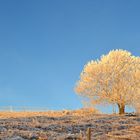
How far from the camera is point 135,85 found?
169 ft

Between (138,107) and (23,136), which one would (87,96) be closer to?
(138,107)

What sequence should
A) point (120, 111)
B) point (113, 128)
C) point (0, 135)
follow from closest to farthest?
point (0, 135) < point (113, 128) < point (120, 111)

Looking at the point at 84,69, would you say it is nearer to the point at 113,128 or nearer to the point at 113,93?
the point at 113,93

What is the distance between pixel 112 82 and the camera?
51.6 meters

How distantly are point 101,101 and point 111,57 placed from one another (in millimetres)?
6094

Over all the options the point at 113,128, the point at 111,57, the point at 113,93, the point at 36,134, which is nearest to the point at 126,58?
the point at 111,57

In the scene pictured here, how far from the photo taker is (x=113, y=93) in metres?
51.0

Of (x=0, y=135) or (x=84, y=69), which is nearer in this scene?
(x=0, y=135)

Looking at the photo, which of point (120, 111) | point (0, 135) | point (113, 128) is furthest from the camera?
point (120, 111)

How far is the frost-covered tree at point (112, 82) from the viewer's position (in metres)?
51.1

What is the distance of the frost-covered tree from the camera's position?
2012 inches

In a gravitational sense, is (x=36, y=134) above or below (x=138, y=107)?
below

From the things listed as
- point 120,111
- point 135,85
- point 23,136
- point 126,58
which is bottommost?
point 23,136

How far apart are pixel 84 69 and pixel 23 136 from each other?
36706 millimetres
